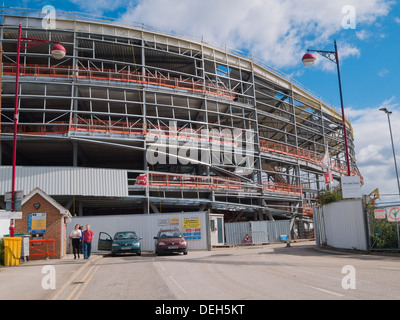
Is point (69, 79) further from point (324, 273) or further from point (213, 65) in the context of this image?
point (324, 273)

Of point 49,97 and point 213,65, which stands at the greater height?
point 213,65

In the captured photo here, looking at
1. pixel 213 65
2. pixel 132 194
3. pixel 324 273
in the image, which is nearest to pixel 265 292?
pixel 324 273

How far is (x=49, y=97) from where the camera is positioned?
36.1 metres

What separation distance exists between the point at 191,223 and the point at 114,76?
66.7ft

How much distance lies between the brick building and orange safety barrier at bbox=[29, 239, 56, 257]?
19cm

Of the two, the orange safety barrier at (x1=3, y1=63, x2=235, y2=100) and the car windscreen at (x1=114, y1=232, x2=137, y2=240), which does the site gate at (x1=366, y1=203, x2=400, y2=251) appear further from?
the orange safety barrier at (x1=3, y1=63, x2=235, y2=100)

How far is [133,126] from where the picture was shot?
40969 mm

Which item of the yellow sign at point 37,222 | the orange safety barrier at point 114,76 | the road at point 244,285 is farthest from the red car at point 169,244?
the orange safety barrier at point 114,76

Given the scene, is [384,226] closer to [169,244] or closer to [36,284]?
[169,244]

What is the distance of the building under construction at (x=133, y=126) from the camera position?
35.3 m

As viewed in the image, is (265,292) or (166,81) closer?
(265,292)

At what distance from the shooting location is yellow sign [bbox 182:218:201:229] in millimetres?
27266
